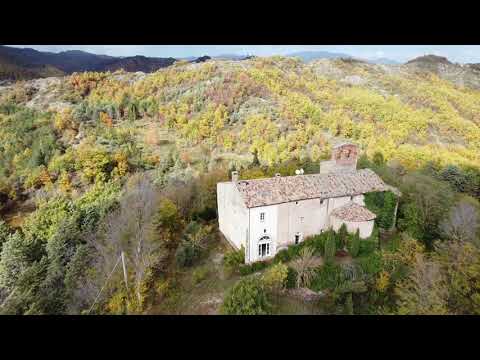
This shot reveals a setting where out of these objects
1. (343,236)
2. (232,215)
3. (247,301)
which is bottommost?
(343,236)

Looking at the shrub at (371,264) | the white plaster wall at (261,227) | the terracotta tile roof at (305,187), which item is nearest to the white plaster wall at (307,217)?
the terracotta tile roof at (305,187)

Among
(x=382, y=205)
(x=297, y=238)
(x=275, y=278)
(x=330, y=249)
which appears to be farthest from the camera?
(x=382, y=205)

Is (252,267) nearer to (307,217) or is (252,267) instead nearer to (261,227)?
(261,227)

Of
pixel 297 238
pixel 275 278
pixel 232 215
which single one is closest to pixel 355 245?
pixel 297 238

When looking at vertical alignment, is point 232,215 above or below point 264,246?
above

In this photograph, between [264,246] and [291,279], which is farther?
[264,246]

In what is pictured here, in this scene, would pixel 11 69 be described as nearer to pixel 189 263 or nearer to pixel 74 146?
pixel 74 146
